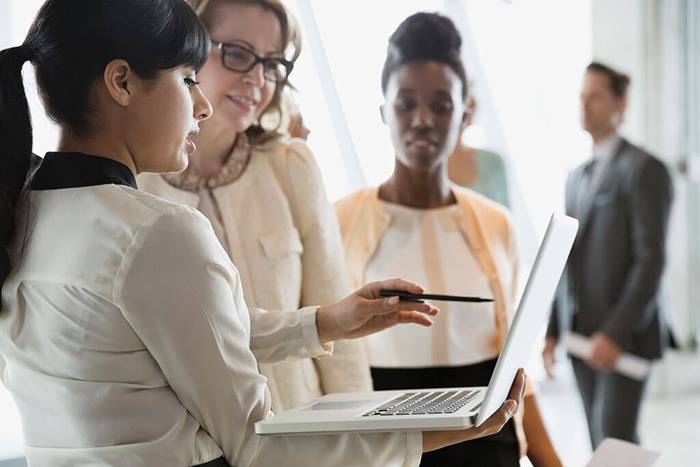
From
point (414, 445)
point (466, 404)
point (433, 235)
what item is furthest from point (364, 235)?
point (414, 445)

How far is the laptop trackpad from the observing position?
136cm

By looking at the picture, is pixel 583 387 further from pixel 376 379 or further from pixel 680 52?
pixel 680 52

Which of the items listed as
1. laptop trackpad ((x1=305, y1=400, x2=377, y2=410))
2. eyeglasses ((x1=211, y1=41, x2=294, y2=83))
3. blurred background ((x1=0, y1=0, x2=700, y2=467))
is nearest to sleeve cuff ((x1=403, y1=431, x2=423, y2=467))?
laptop trackpad ((x1=305, y1=400, x2=377, y2=410))

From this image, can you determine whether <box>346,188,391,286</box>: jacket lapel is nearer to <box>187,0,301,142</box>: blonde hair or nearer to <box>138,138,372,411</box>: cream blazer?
<box>138,138,372,411</box>: cream blazer

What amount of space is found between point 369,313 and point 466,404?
268mm

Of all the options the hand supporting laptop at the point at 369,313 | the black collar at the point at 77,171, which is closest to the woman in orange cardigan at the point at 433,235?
the hand supporting laptop at the point at 369,313

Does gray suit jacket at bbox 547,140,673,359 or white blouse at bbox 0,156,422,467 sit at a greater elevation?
white blouse at bbox 0,156,422,467

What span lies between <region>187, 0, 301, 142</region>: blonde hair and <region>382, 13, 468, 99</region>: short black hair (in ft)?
0.87

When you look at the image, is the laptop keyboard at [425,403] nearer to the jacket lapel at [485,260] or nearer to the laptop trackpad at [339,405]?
the laptop trackpad at [339,405]

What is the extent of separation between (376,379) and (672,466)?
2681 millimetres

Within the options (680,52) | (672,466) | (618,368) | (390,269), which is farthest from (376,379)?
(680,52)

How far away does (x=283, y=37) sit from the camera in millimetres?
1929

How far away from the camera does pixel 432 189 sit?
2.13 meters

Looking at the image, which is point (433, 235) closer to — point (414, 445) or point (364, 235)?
point (364, 235)
